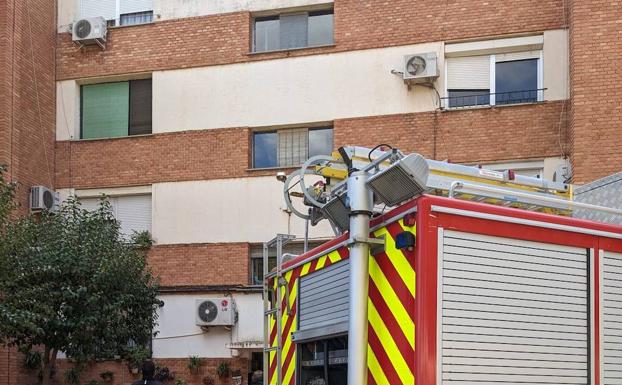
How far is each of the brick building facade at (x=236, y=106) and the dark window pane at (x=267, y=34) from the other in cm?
10

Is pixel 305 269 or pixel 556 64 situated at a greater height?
pixel 556 64

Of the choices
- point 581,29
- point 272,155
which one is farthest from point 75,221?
point 581,29

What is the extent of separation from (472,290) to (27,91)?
49.9ft

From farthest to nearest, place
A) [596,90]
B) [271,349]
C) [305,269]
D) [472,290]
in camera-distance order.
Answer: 1. [596,90]
2. [271,349]
3. [305,269]
4. [472,290]

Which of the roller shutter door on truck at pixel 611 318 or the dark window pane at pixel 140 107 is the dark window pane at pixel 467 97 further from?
the roller shutter door on truck at pixel 611 318

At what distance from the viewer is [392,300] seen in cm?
468

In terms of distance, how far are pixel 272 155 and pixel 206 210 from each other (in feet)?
5.65

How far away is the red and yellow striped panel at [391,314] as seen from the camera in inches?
178

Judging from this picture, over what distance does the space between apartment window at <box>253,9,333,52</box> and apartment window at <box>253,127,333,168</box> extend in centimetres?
175

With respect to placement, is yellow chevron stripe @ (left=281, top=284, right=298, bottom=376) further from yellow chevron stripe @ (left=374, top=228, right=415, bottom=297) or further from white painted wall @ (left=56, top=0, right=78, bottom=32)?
white painted wall @ (left=56, top=0, right=78, bottom=32)

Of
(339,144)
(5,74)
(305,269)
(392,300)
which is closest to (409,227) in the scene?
(392,300)

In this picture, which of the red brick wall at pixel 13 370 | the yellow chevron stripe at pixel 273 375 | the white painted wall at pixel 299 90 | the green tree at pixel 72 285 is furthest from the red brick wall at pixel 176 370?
the yellow chevron stripe at pixel 273 375

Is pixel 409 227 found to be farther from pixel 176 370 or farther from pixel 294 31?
pixel 294 31

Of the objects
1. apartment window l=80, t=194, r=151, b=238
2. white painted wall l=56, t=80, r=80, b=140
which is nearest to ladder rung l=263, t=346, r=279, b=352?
apartment window l=80, t=194, r=151, b=238
